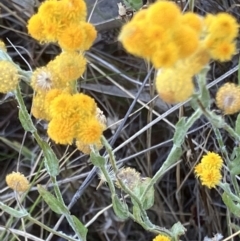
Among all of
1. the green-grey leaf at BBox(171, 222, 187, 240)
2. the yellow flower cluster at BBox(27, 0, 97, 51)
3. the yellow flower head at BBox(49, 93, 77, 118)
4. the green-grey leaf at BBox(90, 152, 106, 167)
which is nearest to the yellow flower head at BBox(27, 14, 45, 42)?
the yellow flower cluster at BBox(27, 0, 97, 51)

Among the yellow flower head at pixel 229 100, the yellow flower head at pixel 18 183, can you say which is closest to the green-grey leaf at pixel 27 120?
the yellow flower head at pixel 18 183

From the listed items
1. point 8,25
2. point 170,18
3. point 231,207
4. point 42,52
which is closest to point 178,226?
point 231,207

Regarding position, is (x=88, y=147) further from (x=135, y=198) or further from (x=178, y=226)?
(x=178, y=226)

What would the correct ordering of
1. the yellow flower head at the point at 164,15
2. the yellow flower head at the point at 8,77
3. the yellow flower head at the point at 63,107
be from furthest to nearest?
the yellow flower head at the point at 8,77, the yellow flower head at the point at 63,107, the yellow flower head at the point at 164,15

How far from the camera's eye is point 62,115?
0.81m

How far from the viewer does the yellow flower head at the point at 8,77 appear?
915 millimetres

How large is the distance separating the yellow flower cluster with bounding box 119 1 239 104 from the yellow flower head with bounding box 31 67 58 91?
21 centimetres

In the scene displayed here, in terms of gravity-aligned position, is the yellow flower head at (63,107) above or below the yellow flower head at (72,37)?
below

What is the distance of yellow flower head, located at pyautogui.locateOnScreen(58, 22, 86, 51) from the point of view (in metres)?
0.83

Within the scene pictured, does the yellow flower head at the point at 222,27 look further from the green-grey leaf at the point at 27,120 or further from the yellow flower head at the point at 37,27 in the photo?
the green-grey leaf at the point at 27,120

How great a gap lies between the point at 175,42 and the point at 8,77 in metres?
0.35

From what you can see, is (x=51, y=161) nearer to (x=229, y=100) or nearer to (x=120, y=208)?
(x=120, y=208)

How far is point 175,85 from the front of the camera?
0.71 metres

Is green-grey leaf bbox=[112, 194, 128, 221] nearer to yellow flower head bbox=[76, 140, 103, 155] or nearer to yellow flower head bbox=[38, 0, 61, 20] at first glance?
yellow flower head bbox=[76, 140, 103, 155]
